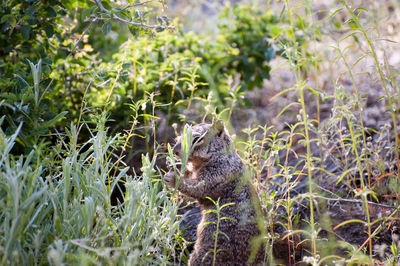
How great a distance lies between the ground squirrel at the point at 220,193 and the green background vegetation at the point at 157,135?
0.10 m

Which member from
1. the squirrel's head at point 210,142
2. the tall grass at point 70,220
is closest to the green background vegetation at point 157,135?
the tall grass at point 70,220

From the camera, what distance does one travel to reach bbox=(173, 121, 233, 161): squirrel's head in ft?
10.7

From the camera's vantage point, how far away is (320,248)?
339 centimetres

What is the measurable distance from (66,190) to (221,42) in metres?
3.14

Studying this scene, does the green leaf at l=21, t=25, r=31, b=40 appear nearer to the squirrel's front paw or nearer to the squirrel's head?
the squirrel's head

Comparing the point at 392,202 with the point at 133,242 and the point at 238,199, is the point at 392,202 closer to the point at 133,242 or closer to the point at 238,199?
the point at 238,199

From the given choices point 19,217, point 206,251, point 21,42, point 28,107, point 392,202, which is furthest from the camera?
point 21,42

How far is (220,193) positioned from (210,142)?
352mm

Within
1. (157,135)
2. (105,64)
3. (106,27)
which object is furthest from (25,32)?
(157,135)

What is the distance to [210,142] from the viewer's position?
330 centimetres

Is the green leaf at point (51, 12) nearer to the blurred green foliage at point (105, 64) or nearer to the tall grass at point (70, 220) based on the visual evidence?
the blurred green foliage at point (105, 64)

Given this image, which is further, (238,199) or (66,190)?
(238,199)

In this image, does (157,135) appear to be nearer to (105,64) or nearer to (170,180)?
(105,64)

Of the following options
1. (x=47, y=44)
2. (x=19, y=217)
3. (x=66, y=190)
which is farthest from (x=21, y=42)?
(x=19, y=217)
